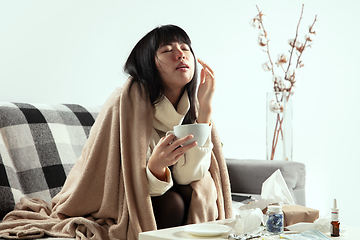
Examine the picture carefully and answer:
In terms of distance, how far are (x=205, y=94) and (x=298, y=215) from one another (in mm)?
544

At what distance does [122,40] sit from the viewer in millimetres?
2311

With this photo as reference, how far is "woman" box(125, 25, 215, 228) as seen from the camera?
119cm

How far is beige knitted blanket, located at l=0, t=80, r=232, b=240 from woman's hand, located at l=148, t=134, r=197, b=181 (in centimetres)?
5

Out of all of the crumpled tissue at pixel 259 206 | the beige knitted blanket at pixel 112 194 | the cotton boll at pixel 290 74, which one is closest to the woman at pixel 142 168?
the beige knitted blanket at pixel 112 194

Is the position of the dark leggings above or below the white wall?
below

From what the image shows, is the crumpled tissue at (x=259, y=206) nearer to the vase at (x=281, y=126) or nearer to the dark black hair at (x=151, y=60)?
the dark black hair at (x=151, y=60)

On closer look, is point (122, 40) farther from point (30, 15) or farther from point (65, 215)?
point (65, 215)

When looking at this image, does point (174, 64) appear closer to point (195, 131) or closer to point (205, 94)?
point (205, 94)

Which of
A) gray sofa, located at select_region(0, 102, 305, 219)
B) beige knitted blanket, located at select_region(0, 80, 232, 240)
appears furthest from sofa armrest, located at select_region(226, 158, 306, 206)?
beige knitted blanket, located at select_region(0, 80, 232, 240)

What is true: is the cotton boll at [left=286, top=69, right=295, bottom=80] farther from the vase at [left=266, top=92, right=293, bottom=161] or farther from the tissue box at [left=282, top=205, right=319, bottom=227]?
the tissue box at [left=282, top=205, right=319, bottom=227]

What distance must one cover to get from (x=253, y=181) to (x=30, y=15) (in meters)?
1.31

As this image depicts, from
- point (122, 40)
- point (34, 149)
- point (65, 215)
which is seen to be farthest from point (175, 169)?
point (122, 40)

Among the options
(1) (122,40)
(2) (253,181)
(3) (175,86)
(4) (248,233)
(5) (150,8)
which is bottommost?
(2) (253,181)

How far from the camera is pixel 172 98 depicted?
1.36 m
